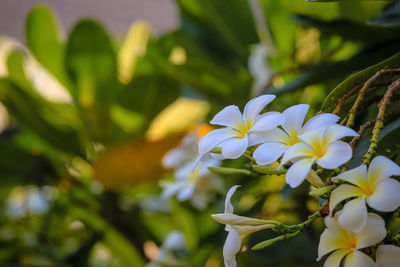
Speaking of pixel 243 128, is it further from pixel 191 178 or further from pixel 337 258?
pixel 191 178

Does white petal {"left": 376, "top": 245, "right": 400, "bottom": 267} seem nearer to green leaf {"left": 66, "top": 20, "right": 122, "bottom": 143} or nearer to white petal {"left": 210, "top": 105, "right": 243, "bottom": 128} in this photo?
white petal {"left": 210, "top": 105, "right": 243, "bottom": 128}

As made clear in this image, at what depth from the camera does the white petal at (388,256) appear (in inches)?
8.6

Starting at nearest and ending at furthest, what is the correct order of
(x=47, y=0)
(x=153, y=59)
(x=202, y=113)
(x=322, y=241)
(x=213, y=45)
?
(x=322, y=241) → (x=153, y=59) → (x=213, y=45) → (x=202, y=113) → (x=47, y=0)

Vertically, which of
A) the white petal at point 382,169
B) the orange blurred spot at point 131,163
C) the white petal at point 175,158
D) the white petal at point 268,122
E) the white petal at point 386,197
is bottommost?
the orange blurred spot at point 131,163

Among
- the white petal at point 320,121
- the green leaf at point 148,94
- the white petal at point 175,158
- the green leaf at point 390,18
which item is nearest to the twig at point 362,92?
the white petal at point 320,121

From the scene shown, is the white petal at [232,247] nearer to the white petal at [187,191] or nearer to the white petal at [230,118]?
the white petal at [230,118]

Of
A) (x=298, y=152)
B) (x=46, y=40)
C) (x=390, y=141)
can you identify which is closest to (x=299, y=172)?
(x=298, y=152)

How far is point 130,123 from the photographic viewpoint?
85 cm

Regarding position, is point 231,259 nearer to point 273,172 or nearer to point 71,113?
point 273,172

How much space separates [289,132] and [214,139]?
0.15ft

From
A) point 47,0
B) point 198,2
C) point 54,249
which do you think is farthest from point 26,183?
point 47,0

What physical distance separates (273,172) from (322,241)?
48 mm

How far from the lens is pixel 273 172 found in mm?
267

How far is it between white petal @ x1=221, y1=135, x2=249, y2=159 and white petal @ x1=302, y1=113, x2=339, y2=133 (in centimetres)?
4
